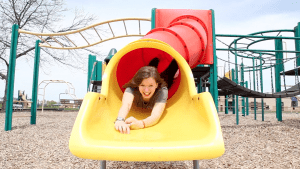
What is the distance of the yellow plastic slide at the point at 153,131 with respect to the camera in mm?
1019

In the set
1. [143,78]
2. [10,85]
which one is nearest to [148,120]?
[143,78]

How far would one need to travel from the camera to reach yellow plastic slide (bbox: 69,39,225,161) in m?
1.02

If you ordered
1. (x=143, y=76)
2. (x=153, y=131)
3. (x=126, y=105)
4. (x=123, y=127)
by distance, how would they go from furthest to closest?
(x=143, y=76)
(x=126, y=105)
(x=153, y=131)
(x=123, y=127)

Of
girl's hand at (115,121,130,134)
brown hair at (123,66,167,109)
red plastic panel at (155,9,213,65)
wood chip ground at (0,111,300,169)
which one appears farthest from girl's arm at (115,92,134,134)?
red plastic panel at (155,9,213,65)

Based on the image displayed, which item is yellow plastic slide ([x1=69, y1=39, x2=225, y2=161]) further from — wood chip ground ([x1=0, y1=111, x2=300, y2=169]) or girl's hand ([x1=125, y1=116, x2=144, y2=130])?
wood chip ground ([x1=0, y1=111, x2=300, y2=169])

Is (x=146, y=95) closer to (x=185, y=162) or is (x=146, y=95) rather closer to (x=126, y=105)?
(x=126, y=105)

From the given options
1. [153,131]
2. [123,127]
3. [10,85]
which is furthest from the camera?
A: [10,85]

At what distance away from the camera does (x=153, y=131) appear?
1.52m

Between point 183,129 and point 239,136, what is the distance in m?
2.24

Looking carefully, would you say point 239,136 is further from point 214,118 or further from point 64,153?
point 64,153

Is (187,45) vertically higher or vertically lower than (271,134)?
higher

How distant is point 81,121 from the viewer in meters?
1.20

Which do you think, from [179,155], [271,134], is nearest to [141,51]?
[179,155]

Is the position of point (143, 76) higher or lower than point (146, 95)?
higher
